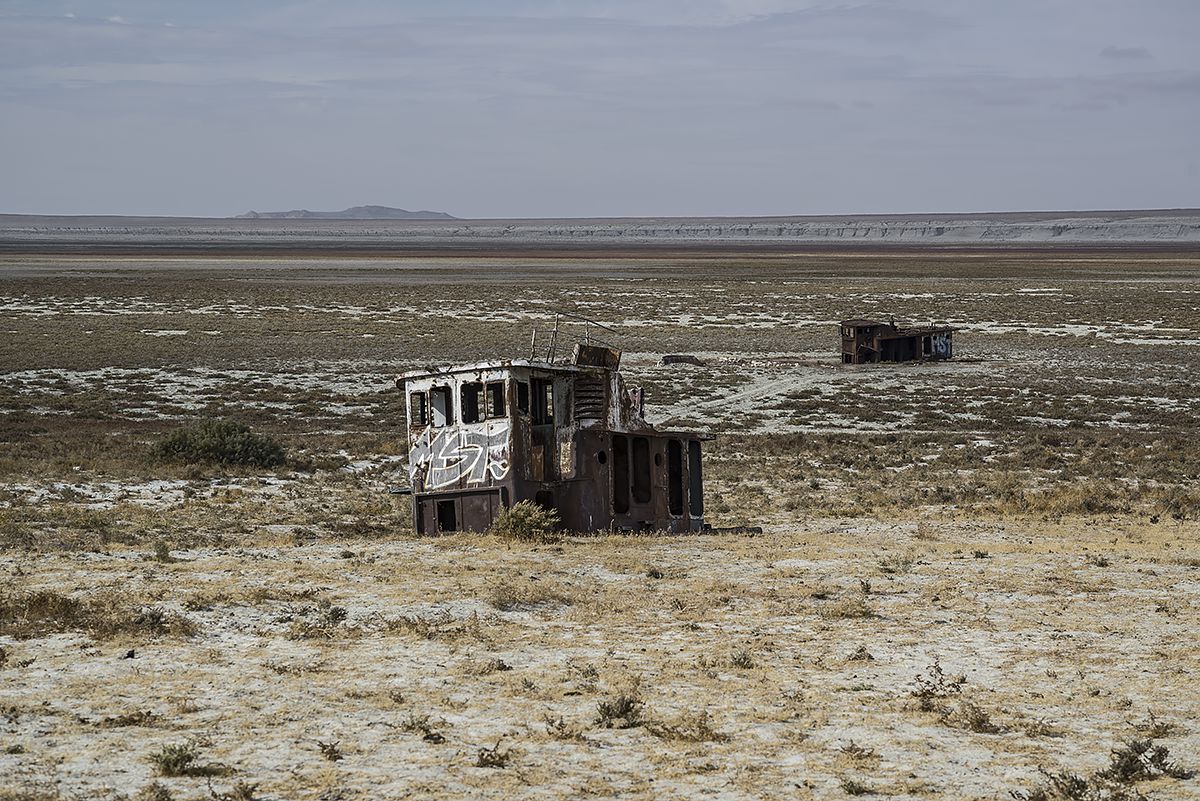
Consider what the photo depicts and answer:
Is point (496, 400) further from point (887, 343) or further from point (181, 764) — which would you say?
point (887, 343)

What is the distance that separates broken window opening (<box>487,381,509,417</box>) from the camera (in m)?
20.9

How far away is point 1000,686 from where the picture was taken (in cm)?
1274

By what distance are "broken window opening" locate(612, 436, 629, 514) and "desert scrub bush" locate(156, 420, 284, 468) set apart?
10195 mm

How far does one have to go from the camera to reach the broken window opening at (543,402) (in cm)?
2127

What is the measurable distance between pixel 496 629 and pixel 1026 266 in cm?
14279

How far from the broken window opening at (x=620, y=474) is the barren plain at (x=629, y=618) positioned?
1184 mm

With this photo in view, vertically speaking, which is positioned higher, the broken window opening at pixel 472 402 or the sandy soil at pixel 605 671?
the broken window opening at pixel 472 402

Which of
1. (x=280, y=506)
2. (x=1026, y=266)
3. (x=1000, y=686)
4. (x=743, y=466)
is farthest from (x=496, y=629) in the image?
(x=1026, y=266)

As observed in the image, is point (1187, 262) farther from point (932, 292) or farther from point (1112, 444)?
point (1112, 444)

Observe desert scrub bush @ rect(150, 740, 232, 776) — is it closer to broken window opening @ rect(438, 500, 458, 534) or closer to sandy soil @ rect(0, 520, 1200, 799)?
sandy soil @ rect(0, 520, 1200, 799)

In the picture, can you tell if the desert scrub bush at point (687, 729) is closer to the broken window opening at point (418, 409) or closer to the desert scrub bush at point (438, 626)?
the desert scrub bush at point (438, 626)

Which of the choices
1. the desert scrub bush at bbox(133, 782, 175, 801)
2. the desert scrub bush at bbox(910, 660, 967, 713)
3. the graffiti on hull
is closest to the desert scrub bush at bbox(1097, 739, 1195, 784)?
the desert scrub bush at bbox(910, 660, 967, 713)

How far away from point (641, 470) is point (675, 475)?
2.05 feet

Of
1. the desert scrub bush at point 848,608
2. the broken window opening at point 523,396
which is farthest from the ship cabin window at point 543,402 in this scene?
the desert scrub bush at point 848,608
